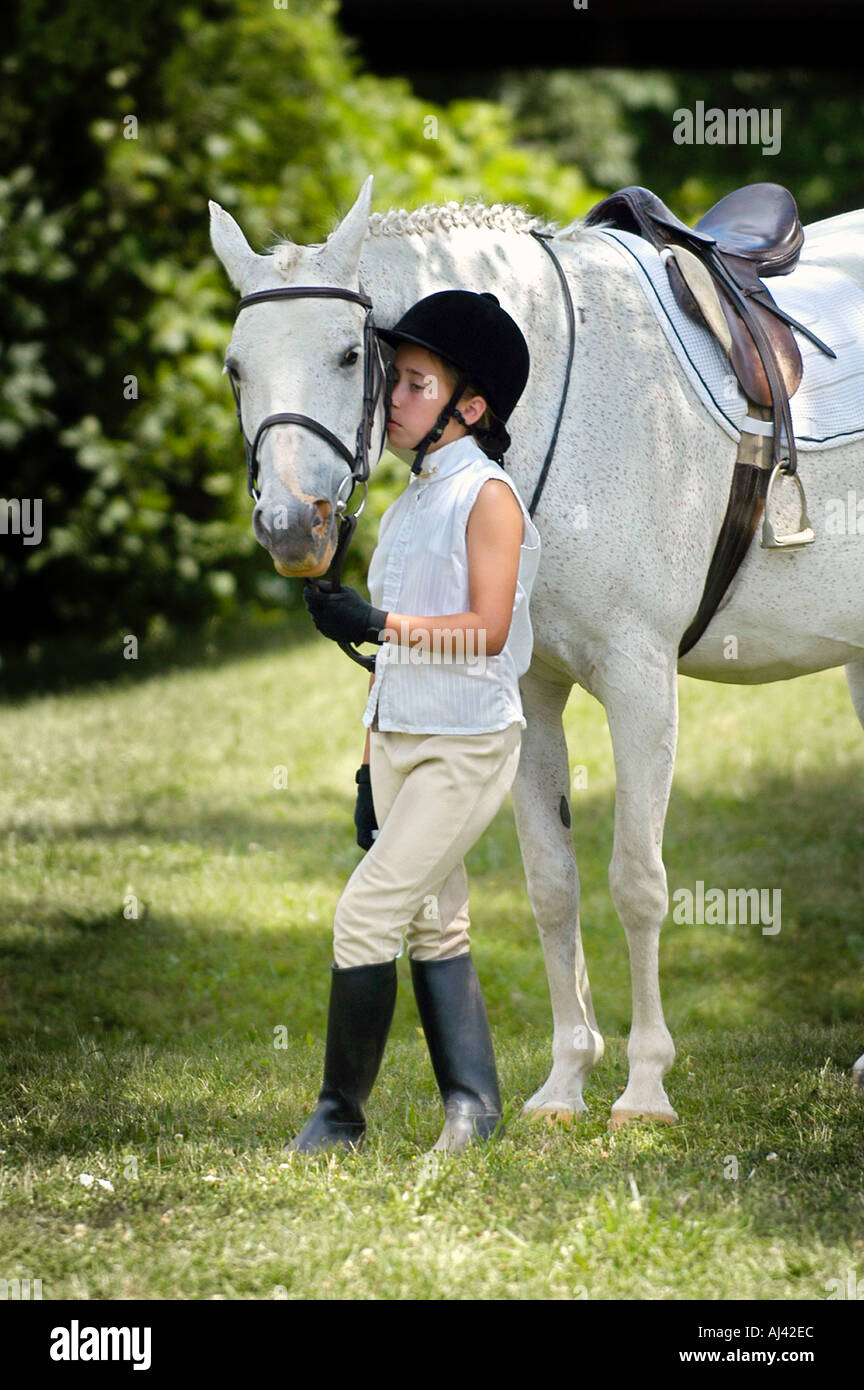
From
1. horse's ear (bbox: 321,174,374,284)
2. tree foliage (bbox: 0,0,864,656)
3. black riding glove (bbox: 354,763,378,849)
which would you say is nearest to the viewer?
horse's ear (bbox: 321,174,374,284)

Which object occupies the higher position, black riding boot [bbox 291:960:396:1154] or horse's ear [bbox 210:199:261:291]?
horse's ear [bbox 210:199:261:291]

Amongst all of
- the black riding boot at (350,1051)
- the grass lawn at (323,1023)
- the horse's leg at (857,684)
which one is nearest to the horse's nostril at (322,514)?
the black riding boot at (350,1051)

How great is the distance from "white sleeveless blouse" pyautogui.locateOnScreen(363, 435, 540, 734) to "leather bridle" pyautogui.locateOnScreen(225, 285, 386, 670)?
0.53 feet

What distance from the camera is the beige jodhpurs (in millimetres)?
3590

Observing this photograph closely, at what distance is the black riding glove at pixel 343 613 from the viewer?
3.37 m

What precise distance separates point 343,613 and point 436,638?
0.76 ft

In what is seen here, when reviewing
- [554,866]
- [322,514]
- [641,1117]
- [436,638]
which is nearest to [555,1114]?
[641,1117]

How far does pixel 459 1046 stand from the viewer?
12.7 feet

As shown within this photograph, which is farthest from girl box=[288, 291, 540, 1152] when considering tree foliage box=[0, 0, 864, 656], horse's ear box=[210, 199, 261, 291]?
tree foliage box=[0, 0, 864, 656]

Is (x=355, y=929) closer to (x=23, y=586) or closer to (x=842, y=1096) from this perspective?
(x=842, y=1096)

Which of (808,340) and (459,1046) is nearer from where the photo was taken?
(459,1046)

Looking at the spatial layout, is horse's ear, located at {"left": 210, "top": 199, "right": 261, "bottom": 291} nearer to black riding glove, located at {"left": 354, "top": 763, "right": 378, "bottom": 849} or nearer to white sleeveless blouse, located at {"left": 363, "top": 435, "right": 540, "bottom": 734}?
white sleeveless blouse, located at {"left": 363, "top": 435, "right": 540, "bottom": 734}

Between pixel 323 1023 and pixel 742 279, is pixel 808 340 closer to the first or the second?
pixel 742 279

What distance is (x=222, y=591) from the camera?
1048cm
